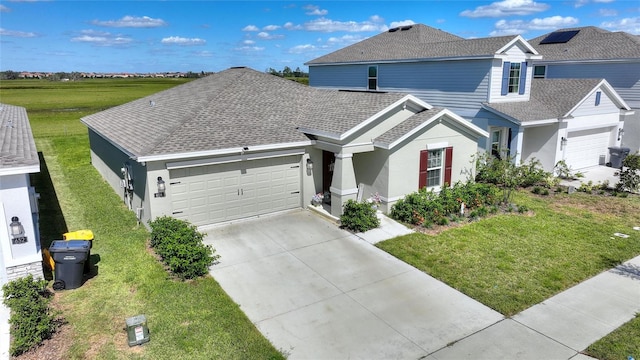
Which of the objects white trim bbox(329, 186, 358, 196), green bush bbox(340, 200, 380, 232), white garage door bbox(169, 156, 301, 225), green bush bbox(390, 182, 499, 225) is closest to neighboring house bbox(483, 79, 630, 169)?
green bush bbox(390, 182, 499, 225)

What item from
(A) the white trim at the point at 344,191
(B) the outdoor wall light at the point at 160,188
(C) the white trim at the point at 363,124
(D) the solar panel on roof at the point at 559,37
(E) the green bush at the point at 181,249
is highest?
(D) the solar panel on roof at the point at 559,37

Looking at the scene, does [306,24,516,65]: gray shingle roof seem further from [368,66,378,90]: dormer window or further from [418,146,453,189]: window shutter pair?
[418,146,453,189]: window shutter pair

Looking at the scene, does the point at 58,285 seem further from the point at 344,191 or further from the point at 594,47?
the point at 594,47

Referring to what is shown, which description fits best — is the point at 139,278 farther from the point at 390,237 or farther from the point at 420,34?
the point at 420,34

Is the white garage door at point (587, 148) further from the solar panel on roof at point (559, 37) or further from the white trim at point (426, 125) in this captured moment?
the solar panel on roof at point (559, 37)

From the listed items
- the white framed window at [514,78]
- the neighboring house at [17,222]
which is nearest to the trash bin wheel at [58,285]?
the neighboring house at [17,222]
